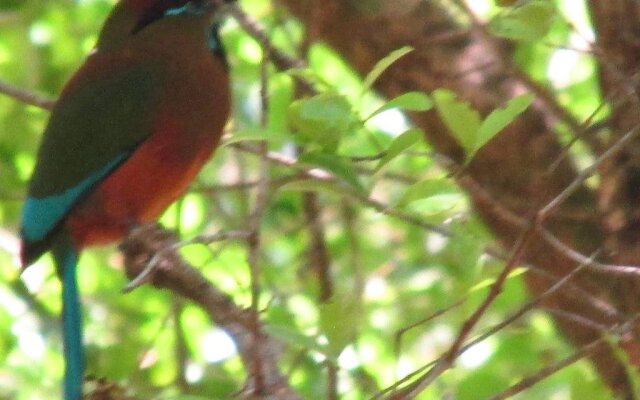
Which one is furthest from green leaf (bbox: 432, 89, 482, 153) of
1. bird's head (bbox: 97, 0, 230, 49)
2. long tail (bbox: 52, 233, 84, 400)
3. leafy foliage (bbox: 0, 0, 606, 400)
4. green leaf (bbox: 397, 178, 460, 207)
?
bird's head (bbox: 97, 0, 230, 49)

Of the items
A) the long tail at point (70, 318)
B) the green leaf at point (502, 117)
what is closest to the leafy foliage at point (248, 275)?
the long tail at point (70, 318)

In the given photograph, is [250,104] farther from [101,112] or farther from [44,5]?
[101,112]

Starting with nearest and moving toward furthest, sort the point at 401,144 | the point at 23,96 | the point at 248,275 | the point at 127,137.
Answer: the point at 401,144 < the point at 248,275 < the point at 23,96 < the point at 127,137

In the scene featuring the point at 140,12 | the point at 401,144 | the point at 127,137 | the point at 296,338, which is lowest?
the point at 296,338

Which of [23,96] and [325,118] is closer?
[325,118]

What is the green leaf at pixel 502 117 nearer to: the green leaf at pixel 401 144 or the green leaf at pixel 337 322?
the green leaf at pixel 401 144

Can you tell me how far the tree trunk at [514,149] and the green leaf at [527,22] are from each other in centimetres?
50

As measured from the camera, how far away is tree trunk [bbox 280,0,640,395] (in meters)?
1.94

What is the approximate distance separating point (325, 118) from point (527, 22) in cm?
34

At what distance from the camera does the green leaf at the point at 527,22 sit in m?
1.40

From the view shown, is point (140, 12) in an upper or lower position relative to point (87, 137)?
upper

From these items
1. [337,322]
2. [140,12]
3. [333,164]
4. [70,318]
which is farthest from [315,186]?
[140,12]

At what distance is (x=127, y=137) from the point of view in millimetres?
2156

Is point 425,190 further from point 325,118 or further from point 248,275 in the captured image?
point 248,275
